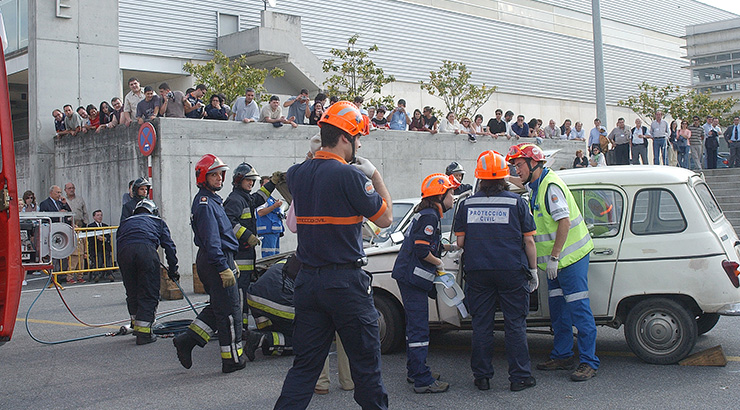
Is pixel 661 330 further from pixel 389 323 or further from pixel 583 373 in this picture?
pixel 389 323

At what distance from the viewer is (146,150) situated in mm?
13750

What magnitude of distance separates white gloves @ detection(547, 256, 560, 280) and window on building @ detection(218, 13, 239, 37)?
2672 centimetres

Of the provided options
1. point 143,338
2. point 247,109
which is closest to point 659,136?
point 247,109

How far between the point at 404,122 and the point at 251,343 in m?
12.5

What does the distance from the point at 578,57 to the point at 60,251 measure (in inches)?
1656

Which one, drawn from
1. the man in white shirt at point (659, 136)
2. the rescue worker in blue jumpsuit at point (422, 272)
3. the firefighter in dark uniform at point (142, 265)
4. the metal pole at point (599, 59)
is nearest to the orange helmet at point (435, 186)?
the rescue worker in blue jumpsuit at point (422, 272)

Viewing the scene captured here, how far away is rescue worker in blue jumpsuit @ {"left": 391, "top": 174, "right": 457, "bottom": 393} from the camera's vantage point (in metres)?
5.74

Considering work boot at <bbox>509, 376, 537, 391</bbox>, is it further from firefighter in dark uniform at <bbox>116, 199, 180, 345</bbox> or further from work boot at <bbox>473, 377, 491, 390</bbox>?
firefighter in dark uniform at <bbox>116, 199, 180, 345</bbox>

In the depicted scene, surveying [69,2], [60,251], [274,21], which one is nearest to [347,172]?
[60,251]

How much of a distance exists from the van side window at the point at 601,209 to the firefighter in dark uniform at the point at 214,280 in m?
3.23

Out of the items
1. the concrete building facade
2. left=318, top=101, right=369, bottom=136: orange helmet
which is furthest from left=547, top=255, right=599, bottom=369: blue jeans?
the concrete building facade

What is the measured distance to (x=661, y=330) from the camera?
6145mm

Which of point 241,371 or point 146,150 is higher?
point 146,150

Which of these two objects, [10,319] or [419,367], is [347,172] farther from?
[10,319]
